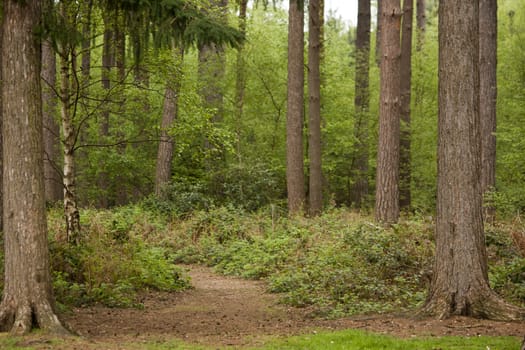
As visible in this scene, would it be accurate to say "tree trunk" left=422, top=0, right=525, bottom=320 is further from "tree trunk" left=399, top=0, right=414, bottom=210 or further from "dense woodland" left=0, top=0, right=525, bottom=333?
"tree trunk" left=399, top=0, right=414, bottom=210

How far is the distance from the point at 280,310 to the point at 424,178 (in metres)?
15.0

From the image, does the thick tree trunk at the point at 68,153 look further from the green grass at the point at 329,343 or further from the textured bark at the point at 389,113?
the textured bark at the point at 389,113

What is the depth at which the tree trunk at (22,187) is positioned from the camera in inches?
285

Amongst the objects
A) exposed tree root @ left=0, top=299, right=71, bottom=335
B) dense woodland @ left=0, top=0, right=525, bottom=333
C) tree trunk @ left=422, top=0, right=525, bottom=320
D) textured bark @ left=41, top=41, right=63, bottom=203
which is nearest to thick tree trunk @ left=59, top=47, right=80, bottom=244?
dense woodland @ left=0, top=0, right=525, bottom=333

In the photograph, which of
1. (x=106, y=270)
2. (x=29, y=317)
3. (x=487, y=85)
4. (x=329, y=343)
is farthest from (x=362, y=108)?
(x=29, y=317)

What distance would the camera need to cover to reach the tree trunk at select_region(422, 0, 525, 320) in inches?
323

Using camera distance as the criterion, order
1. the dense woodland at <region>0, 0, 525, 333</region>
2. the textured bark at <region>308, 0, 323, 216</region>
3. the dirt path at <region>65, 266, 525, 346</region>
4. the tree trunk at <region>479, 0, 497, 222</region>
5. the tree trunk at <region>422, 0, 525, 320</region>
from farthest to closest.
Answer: the textured bark at <region>308, 0, 323, 216</region>, the tree trunk at <region>479, 0, 497, 222</region>, the tree trunk at <region>422, 0, 525, 320</region>, the dense woodland at <region>0, 0, 525, 333</region>, the dirt path at <region>65, 266, 525, 346</region>

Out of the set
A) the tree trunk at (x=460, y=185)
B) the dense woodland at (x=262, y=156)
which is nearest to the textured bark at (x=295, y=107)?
the dense woodland at (x=262, y=156)

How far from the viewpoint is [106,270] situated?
1122 cm

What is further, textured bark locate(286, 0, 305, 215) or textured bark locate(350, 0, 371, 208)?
textured bark locate(350, 0, 371, 208)

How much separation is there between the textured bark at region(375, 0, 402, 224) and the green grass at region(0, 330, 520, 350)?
7.61 m

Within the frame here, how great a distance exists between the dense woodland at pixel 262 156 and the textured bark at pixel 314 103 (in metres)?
0.08

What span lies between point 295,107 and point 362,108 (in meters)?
7.06

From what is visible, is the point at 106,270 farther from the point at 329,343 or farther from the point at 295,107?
the point at 295,107
